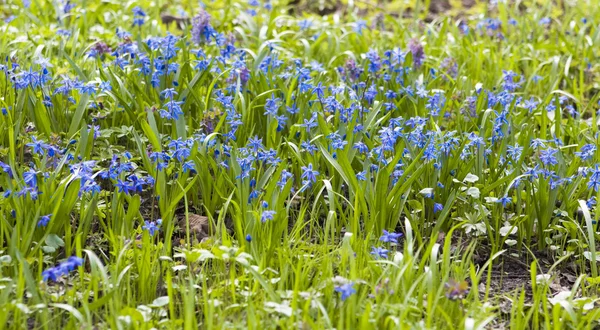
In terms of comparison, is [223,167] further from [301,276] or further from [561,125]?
[561,125]

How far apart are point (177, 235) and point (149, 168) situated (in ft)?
0.98

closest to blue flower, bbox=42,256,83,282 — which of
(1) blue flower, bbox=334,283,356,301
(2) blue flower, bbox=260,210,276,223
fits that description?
(2) blue flower, bbox=260,210,276,223

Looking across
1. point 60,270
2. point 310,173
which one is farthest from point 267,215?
point 60,270

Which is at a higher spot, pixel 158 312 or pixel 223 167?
pixel 223 167

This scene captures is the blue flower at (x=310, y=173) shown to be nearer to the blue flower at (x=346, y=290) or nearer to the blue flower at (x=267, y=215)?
the blue flower at (x=267, y=215)

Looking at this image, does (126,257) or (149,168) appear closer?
(126,257)

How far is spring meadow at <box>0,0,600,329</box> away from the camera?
244cm

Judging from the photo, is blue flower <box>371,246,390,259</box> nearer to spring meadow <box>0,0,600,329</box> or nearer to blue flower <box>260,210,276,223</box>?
spring meadow <box>0,0,600,329</box>

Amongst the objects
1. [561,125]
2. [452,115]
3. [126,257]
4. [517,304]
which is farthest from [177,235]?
[561,125]

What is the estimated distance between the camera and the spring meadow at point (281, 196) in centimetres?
244

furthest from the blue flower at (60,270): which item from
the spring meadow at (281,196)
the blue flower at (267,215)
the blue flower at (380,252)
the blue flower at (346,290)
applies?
the blue flower at (380,252)

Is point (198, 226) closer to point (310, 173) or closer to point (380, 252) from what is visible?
point (310, 173)

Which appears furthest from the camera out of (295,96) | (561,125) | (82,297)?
(561,125)

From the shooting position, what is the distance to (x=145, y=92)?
12.1ft
